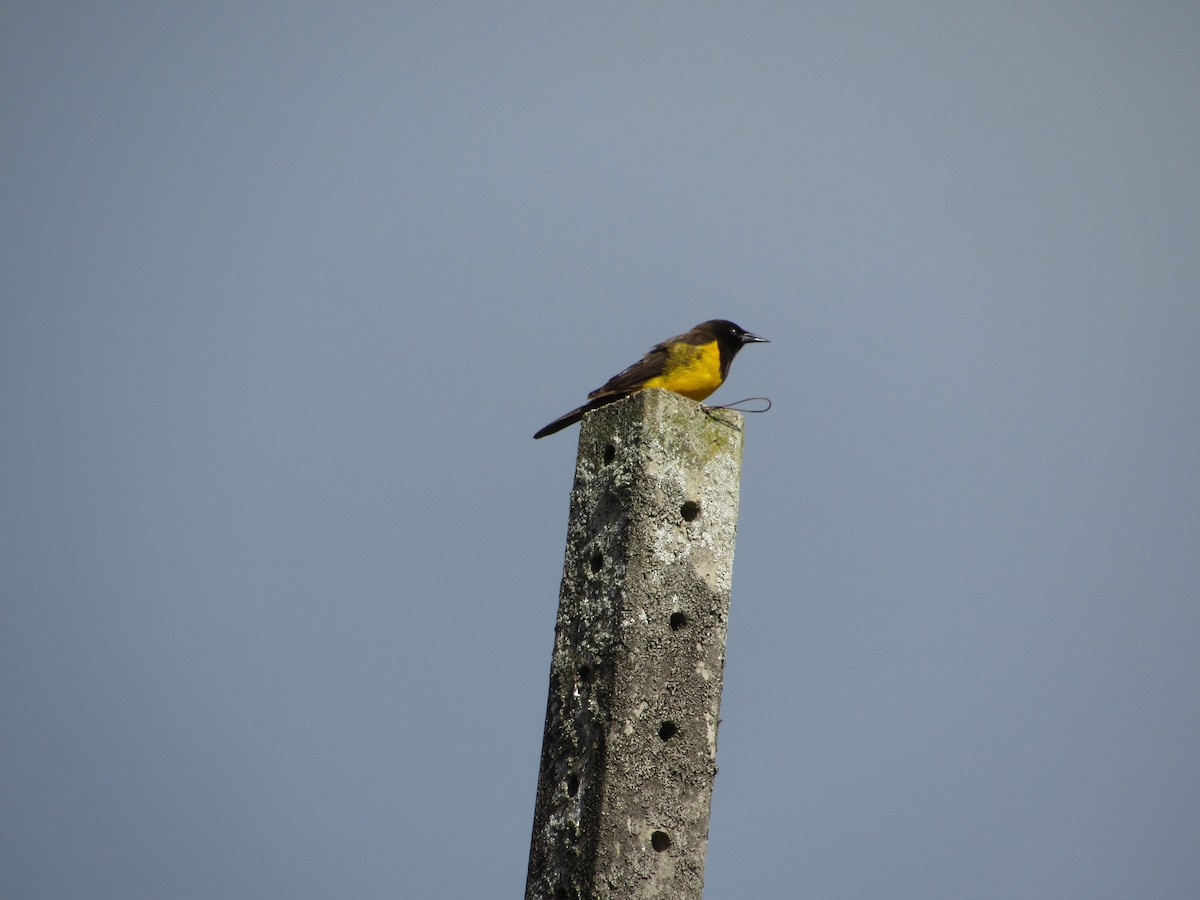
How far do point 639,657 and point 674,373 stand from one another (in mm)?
2824

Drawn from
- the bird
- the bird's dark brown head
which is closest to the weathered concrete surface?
the bird

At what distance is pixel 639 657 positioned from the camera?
4371 mm

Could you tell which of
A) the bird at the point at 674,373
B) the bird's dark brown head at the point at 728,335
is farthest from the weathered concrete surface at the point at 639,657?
the bird's dark brown head at the point at 728,335

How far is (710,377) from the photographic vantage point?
7.11 metres

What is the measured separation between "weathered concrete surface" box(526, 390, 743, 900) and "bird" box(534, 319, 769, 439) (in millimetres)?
1546

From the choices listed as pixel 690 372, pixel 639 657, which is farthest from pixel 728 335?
pixel 639 657

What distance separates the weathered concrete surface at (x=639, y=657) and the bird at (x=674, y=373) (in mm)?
1546

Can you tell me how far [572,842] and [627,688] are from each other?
609 millimetres

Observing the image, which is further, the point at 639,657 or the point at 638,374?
the point at 638,374

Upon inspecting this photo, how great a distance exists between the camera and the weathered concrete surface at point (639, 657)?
421cm

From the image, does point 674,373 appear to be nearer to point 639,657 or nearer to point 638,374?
point 638,374

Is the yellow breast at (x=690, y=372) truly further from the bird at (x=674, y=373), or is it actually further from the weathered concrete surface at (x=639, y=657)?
the weathered concrete surface at (x=639, y=657)

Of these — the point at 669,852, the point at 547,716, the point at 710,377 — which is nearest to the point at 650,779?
the point at 669,852

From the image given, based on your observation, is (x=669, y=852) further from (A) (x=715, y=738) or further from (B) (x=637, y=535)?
(B) (x=637, y=535)
